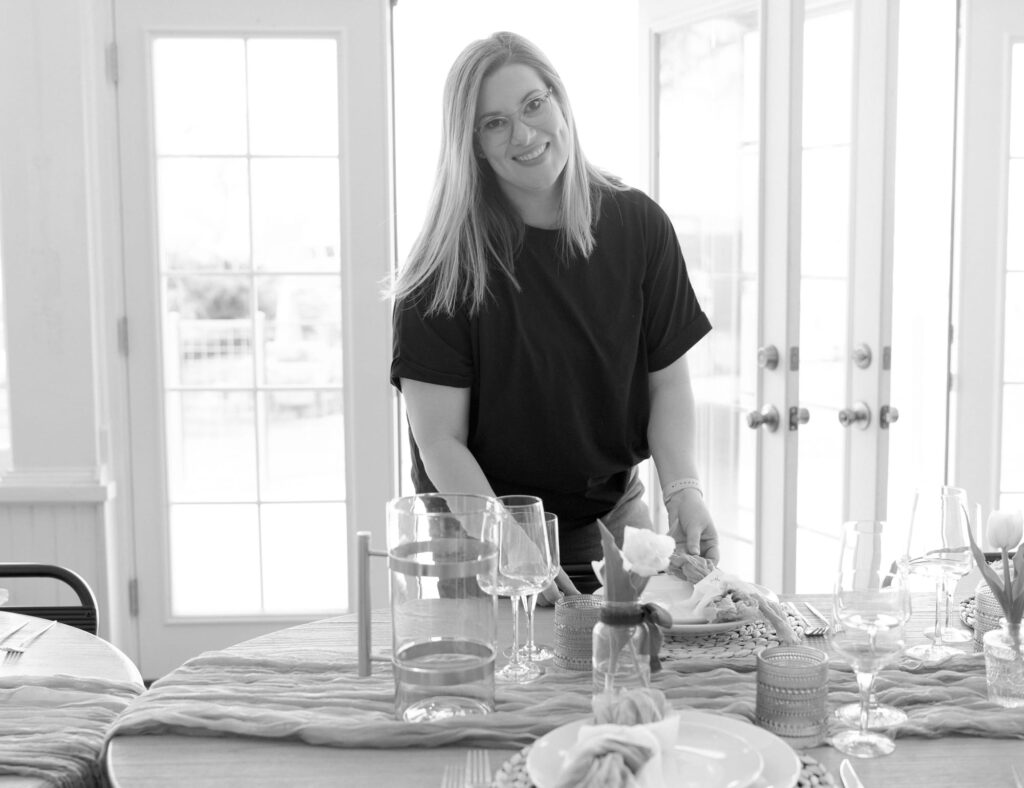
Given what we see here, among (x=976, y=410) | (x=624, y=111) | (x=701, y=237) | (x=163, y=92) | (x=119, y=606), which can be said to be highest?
(x=624, y=111)

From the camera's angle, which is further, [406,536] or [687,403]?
[687,403]

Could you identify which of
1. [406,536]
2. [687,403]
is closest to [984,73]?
[687,403]

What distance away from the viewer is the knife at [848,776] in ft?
3.79

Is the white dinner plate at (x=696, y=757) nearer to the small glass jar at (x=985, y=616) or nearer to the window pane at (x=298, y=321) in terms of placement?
the small glass jar at (x=985, y=616)

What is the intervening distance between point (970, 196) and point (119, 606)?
2790 mm

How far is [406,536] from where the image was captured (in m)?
1.37

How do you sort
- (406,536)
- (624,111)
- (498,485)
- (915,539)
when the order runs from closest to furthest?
(406,536)
(915,539)
(498,485)
(624,111)

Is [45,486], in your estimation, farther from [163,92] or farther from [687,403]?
[687,403]

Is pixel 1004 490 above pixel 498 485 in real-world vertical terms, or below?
below

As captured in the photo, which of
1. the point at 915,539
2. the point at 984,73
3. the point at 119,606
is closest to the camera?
the point at 915,539

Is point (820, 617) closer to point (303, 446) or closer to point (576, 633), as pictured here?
point (576, 633)

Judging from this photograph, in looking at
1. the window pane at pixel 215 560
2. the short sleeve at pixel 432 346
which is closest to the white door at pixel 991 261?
the short sleeve at pixel 432 346

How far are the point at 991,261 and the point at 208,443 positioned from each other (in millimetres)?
2382

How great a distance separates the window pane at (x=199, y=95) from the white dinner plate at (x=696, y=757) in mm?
2699
